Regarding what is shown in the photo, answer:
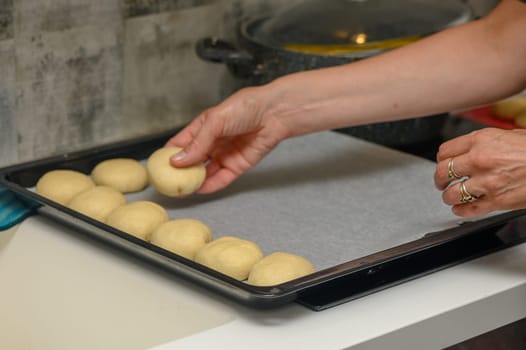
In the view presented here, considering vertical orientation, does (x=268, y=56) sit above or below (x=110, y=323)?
above

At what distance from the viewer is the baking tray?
100 centimetres

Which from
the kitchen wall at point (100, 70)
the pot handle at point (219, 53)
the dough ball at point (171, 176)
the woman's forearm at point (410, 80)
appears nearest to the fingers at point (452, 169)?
the woman's forearm at point (410, 80)

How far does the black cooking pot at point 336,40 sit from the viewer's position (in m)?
1.42

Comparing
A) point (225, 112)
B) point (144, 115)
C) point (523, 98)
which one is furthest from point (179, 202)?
point (523, 98)

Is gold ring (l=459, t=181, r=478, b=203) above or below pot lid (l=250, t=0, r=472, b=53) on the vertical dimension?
below

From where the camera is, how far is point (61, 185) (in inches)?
47.9

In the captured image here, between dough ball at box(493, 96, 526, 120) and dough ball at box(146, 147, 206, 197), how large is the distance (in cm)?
60

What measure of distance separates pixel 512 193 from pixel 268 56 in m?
0.54

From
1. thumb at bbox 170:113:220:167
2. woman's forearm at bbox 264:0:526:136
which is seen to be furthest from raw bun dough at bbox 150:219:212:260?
woman's forearm at bbox 264:0:526:136

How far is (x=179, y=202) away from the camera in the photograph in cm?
127

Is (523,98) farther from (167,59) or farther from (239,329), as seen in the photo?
(239,329)

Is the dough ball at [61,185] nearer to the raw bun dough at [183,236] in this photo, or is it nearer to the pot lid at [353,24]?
the raw bun dough at [183,236]

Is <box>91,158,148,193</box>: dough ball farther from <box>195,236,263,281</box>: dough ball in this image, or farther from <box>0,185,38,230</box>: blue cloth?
<box>195,236,263,281</box>: dough ball

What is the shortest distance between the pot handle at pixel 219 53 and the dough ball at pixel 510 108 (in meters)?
0.45
